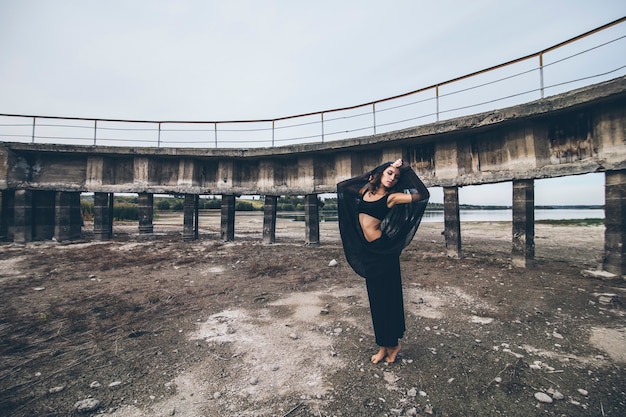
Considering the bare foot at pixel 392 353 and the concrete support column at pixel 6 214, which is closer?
the bare foot at pixel 392 353

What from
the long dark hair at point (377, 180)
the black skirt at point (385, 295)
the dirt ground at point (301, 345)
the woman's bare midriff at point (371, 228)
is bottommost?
the dirt ground at point (301, 345)

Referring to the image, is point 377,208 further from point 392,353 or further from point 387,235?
point 392,353

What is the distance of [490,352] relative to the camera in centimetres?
353

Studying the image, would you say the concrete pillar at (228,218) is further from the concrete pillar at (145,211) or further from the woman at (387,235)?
the woman at (387,235)

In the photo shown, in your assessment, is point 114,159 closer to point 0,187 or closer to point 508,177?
point 0,187

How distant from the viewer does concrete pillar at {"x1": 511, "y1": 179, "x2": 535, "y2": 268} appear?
7.74 metres

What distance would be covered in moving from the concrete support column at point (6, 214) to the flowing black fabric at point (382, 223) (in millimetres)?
16786

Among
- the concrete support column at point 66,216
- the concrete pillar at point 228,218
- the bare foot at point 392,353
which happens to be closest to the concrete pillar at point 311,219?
the concrete pillar at point 228,218

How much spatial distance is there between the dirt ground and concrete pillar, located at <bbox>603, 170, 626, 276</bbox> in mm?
558

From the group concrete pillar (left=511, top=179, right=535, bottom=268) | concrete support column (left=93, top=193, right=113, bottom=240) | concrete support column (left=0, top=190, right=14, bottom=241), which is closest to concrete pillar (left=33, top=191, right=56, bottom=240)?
concrete support column (left=0, top=190, right=14, bottom=241)

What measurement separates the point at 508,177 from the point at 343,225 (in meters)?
7.09

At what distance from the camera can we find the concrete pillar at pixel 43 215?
41.7ft

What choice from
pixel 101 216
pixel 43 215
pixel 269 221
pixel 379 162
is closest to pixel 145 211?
pixel 101 216

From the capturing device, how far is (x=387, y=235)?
3.41 m
